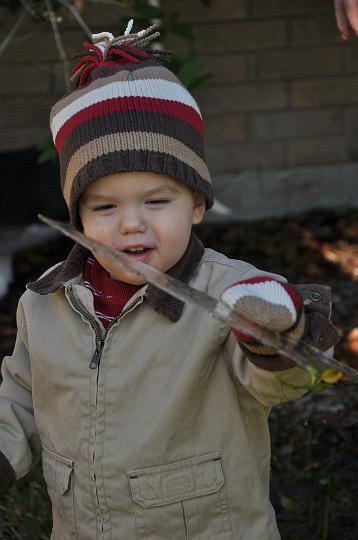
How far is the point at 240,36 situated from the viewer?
6422 millimetres

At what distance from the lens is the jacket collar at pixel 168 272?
2188 millimetres

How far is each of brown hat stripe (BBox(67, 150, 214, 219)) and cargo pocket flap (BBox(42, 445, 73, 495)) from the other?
2.12ft

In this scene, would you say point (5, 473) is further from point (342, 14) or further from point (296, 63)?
point (296, 63)

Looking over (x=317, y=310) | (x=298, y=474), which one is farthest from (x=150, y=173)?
(x=298, y=474)

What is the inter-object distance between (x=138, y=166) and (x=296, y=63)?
4.63 m

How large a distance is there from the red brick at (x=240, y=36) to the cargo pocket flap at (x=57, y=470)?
14.6ft

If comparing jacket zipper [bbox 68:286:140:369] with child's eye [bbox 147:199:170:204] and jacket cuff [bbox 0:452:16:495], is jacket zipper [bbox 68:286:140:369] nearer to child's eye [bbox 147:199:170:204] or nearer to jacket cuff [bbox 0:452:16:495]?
child's eye [bbox 147:199:170:204]

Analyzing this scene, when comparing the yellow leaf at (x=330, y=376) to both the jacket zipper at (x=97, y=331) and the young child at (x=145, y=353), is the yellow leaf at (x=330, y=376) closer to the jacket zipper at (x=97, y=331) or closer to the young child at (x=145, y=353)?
the young child at (x=145, y=353)

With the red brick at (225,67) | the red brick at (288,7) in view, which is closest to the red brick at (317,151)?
the red brick at (225,67)

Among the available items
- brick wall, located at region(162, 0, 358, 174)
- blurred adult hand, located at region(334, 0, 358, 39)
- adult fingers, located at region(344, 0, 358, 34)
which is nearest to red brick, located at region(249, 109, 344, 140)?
brick wall, located at region(162, 0, 358, 174)

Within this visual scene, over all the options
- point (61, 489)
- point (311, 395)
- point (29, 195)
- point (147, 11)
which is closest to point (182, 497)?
point (61, 489)

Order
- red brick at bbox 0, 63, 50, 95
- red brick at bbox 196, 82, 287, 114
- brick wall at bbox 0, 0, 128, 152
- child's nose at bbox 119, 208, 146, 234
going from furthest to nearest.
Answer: red brick at bbox 196, 82, 287, 114 → red brick at bbox 0, 63, 50, 95 → brick wall at bbox 0, 0, 128, 152 → child's nose at bbox 119, 208, 146, 234

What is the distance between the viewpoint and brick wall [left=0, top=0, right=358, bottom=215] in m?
6.31

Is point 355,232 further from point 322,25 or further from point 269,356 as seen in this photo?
point 269,356
